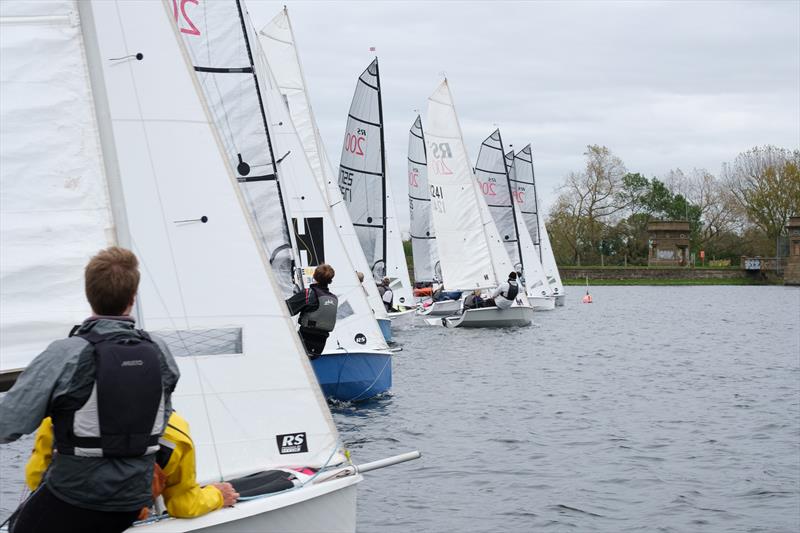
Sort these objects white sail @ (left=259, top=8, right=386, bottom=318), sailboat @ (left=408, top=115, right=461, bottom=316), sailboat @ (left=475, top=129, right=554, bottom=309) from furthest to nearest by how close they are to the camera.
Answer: sailboat @ (left=408, top=115, right=461, bottom=316), sailboat @ (left=475, top=129, right=554, bottom=309), white sail @ (left=259, top=8, right=386, bottom=318)

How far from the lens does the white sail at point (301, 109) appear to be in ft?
54.3

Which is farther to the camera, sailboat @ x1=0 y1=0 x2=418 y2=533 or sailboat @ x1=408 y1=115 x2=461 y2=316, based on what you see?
sailboat @ x1=408 y1=115 x2=461 y2=316

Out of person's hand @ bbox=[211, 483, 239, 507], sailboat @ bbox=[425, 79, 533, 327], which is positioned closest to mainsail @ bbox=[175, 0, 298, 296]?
person's hand @ bbox=[211, 483, 239, 507]

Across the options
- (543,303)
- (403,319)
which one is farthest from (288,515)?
(543,303)

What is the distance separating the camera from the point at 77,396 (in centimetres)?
334

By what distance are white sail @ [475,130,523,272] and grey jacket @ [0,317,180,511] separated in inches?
1238

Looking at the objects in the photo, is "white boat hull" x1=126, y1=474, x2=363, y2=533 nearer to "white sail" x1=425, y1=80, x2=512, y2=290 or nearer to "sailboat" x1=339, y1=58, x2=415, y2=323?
"sailboat" x1=339, y1=58, x2=415, y2=323

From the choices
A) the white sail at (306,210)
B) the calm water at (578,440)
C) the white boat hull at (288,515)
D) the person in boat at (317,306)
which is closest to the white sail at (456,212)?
the calm water at (578,440)

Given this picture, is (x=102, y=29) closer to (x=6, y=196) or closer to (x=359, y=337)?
(x=6, y=196)

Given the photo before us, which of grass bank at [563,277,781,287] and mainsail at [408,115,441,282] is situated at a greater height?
mainsail at [408,115,441,282]

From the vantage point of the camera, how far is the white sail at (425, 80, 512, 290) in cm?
2780

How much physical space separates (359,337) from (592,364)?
27.1ft

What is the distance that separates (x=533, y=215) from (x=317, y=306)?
32173mm

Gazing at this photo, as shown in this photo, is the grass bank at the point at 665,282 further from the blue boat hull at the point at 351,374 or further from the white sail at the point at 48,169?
the white sail at the point at 48,169
